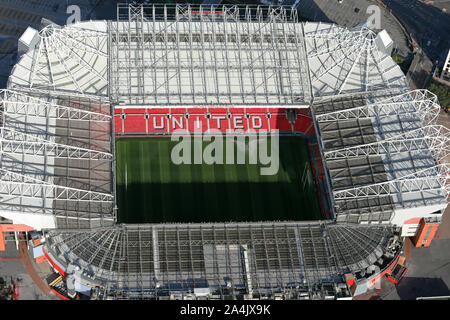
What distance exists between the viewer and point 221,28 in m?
124

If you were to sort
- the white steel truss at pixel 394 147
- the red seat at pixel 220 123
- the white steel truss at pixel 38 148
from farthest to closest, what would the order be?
the red seat at pixel 220 123 < the white steel truss at pixel 394 147 < the white steel truss at pixel 38 148

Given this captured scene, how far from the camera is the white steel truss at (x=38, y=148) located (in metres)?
105

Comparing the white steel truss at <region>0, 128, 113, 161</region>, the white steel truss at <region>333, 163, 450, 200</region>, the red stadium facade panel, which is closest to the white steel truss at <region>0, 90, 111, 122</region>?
the white steel truss at <region>0, 128, 113, 161</region>

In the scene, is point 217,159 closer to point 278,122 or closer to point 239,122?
point 239,122

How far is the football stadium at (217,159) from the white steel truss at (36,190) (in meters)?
0.23

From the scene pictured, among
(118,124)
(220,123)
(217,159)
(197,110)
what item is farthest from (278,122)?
(118,124)

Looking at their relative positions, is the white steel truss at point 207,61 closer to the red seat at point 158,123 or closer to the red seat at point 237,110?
the red seat at point 237,110

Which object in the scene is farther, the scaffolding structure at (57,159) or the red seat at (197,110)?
the red seat at (197,110)

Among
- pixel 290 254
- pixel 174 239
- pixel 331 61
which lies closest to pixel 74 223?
pixel 174 239

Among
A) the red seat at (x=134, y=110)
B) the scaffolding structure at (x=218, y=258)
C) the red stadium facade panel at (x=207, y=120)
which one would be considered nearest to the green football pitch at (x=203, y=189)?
the red stadium facade panel at (x=207, y=120)

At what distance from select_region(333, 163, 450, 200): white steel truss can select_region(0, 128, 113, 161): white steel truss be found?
131 ft

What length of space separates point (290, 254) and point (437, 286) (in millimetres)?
26844

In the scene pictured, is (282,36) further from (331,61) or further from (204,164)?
(204,164)

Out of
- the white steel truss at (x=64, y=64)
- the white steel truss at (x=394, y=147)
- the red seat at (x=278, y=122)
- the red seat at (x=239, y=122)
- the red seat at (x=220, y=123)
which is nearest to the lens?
the white steel truss at (x=394, y=147)
